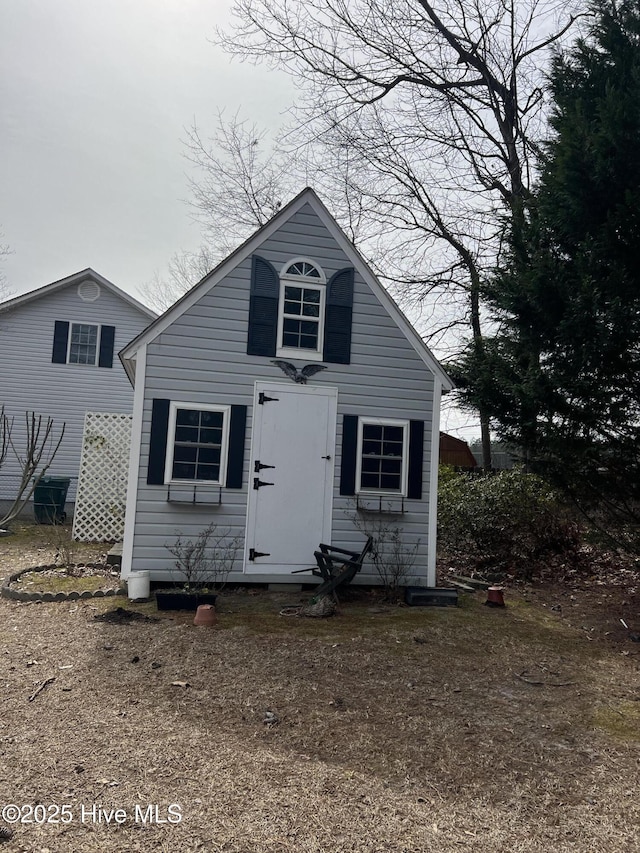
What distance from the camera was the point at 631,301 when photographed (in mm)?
6598

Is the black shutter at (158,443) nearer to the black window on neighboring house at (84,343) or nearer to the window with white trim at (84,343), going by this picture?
the black window on neighboring house at (84,343)

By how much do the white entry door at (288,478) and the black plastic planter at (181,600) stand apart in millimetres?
1005

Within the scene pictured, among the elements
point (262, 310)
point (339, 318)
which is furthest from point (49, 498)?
point (339, 318)

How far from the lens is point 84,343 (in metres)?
17.3

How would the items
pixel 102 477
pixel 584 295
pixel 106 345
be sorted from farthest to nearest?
1. pixel 106 345
2. pixel 102 477
3. pixel 584 295

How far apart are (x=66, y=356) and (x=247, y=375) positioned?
10824 millimetres

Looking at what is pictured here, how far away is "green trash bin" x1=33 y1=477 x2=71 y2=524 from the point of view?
14.4m

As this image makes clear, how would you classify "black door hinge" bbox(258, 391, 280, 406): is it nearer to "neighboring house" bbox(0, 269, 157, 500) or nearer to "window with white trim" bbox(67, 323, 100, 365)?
"neighboring house" bbox(0, 269, 157, 500)

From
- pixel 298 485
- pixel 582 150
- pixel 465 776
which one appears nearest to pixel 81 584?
pixel 298 485

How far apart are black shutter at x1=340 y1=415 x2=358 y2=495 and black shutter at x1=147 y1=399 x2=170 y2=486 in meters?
2.27

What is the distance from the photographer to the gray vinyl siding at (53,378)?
1644cm

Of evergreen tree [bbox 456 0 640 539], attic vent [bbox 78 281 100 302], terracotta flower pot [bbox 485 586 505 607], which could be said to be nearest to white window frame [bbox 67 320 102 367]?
attic vent [bbox 78 281 100 302]

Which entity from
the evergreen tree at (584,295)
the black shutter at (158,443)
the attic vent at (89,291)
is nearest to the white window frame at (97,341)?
the attic vent at (89,291)

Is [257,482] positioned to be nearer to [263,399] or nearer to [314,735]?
[263,399]
